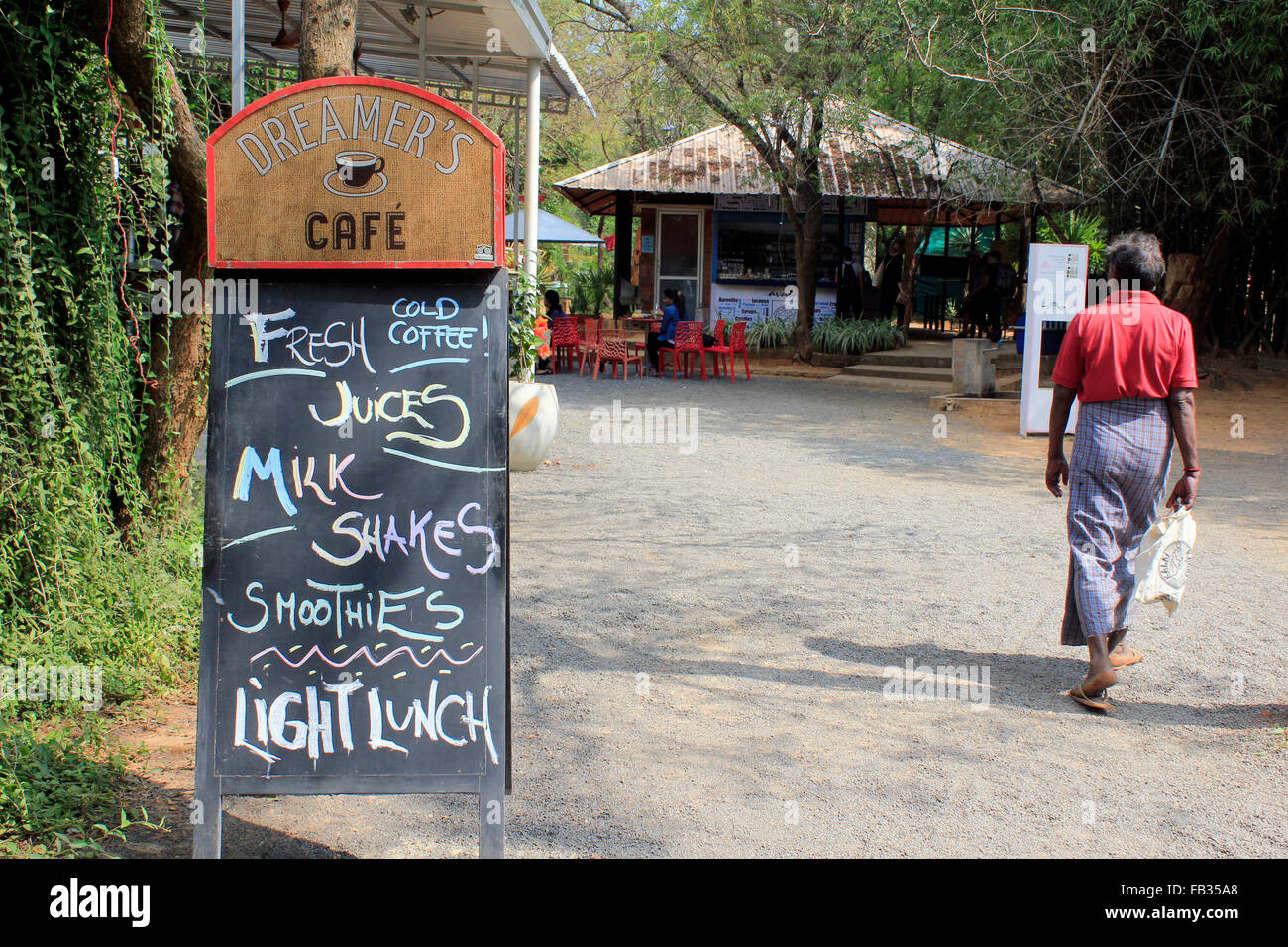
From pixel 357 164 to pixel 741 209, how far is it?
2007 cm

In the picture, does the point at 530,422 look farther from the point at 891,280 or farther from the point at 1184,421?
the point at 891,280

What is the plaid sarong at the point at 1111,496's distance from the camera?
472cm

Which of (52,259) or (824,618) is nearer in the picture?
(52,259)

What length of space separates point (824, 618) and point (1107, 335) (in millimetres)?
2109

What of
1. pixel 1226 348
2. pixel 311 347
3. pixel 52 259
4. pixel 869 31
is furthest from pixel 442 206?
pixel 1226 348

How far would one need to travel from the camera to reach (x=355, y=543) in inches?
128

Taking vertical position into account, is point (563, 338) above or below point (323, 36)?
below

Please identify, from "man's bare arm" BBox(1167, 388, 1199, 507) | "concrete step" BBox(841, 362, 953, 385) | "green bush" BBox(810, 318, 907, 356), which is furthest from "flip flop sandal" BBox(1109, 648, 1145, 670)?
"green bush" BBox(810, 318, 907, 356)

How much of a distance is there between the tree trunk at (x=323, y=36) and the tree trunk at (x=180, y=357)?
60 centimetres

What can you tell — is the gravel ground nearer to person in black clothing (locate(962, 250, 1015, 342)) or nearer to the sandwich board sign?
the sandwich board sign

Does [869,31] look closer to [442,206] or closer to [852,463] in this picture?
[852,463]

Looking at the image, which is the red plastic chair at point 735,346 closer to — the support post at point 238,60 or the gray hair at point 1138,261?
the gray hair at point 1138,261

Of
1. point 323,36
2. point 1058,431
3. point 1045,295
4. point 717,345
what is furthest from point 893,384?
point 323,36

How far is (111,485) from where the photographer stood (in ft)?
16.0
